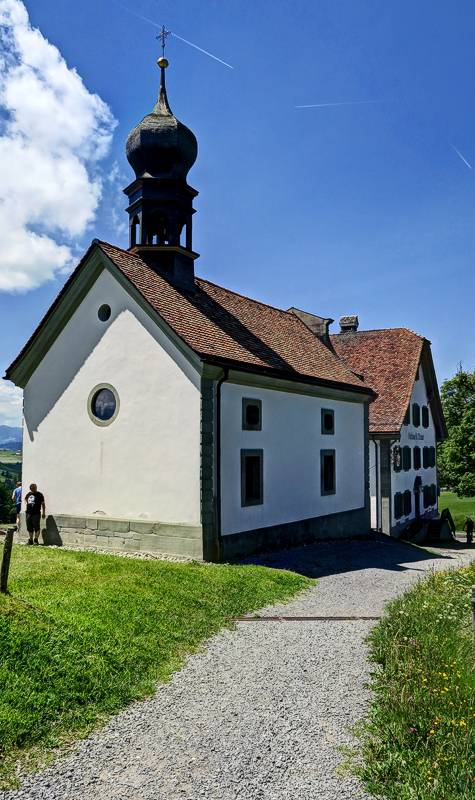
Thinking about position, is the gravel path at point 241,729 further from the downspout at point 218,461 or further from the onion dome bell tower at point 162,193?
the onion dome bell tower at point 162,193

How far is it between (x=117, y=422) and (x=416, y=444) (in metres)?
19.4

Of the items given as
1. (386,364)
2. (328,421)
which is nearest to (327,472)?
(328,421)

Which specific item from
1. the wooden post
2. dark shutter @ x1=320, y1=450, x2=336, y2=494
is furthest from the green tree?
the wooden post

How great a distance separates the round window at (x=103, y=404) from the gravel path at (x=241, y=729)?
7575 mm

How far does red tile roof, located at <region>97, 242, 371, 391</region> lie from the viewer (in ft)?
47.3

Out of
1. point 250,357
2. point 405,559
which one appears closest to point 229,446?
point 250,357

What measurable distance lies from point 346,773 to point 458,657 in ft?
8.59

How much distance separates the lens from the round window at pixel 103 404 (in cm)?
1487

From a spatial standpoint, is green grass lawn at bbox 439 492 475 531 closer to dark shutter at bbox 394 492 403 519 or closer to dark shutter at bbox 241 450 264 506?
dark shutter at bbox 394 492 403 519

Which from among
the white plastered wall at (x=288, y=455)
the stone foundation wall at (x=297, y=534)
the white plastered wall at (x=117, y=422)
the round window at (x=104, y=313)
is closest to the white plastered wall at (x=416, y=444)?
the stone foundation wall at (x=297, y=534)

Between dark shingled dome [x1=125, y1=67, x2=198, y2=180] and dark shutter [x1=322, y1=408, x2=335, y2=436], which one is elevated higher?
dark shingled dome [x1=125, y1=67, x2=198, y2=180]

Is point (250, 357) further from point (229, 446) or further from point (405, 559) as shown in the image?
point (405, 559)

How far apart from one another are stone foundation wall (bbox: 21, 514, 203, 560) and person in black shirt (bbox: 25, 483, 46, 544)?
0.75ft

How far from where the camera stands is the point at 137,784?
4.52m
